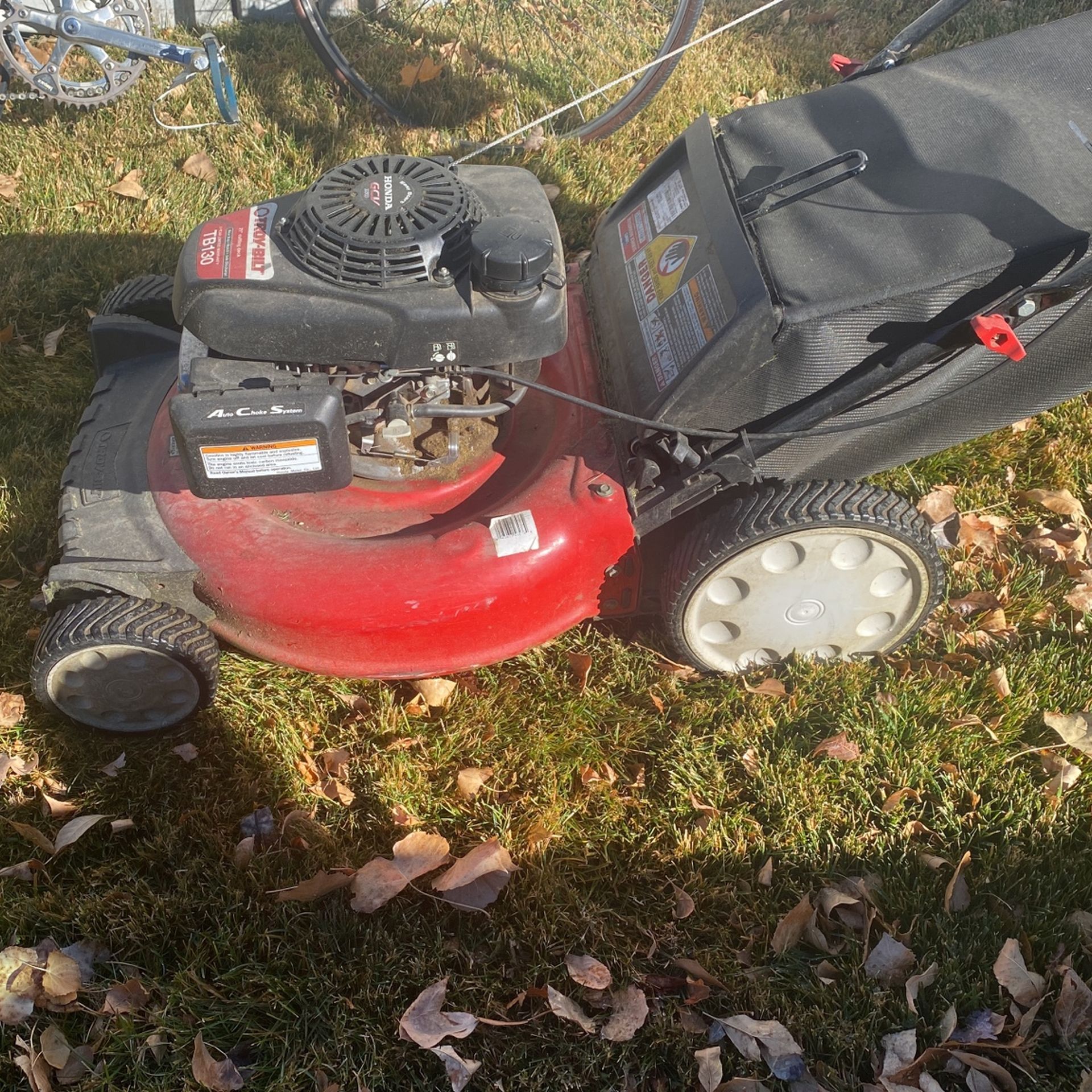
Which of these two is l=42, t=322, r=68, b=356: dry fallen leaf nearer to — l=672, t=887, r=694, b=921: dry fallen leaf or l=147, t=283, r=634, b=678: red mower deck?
l=147, t=283, r=634, b=678: red mower deck

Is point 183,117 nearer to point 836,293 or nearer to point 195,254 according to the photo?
point 195,254

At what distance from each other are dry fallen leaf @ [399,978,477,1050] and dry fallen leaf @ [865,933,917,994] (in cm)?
77

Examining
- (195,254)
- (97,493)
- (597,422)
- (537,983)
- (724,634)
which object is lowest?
(537,983)

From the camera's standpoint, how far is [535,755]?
7.49 feet

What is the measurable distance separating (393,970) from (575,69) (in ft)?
11.6

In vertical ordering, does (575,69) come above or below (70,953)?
above

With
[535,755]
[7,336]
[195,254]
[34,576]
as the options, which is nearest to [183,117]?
[7,336]

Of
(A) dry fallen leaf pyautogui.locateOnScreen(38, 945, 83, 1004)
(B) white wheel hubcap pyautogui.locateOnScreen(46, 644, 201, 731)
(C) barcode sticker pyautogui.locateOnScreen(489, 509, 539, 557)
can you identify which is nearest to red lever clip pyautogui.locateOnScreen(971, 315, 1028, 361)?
(C) barcode sticker pyautogui.locateOnScreen(489, 509, 539, 557)

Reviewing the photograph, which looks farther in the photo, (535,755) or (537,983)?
(535,755)

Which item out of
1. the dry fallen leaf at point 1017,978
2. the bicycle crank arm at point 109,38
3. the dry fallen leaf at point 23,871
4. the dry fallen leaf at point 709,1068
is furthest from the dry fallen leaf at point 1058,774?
the bicycle crank arm at point 109,38

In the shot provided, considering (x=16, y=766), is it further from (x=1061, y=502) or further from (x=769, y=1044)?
(x=1061, y=502)

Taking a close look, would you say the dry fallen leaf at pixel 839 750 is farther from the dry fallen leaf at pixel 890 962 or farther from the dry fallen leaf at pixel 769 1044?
the dry fallen leaf at pixel 769 1044

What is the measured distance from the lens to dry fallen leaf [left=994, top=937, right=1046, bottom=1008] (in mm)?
1924

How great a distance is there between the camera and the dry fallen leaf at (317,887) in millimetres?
2008
